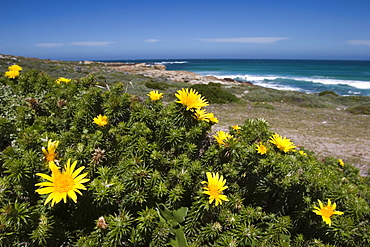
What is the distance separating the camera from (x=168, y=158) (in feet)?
7.89

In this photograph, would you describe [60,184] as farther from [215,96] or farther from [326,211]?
[215,96]

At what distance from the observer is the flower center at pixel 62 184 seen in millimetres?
1708

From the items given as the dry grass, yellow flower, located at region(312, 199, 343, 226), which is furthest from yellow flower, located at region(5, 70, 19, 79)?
the dry grass

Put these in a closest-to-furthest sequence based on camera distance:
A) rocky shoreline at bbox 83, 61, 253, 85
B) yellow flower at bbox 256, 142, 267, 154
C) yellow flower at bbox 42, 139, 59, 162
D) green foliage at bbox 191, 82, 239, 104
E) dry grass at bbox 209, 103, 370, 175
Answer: yellow flower at bbox 42, 139, 59, 162 < yellow flower at bbox 256, 142, 267, 154 < dry grass at bbox 209, 103, 370, 175 < green foliage at bbox 191, 82, 239, 104 < rocky shoreline at bbox 83, 61, 253, 85

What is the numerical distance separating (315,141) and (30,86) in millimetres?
8500

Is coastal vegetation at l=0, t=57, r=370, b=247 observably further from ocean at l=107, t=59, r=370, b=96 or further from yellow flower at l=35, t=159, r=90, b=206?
ocean at l=107, t=59, r=370, b=96

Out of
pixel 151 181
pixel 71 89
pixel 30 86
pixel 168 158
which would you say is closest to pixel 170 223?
pixel 151 181

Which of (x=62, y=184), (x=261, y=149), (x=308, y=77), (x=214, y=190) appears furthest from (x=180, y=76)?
(x=62, y=184)

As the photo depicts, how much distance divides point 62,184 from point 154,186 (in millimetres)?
728

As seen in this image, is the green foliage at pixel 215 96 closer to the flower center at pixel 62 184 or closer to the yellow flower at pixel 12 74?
the yellow flower at pixel 12 74

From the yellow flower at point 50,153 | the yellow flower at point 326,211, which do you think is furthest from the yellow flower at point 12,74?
the yellow flower at point 326,211

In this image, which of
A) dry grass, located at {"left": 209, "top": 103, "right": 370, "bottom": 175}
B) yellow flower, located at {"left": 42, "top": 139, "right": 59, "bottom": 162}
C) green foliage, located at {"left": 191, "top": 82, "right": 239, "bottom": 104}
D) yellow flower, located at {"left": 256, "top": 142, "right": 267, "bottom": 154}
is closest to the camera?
yellow flower, located at {"left": 42, "top": 139, "right": 59, "bottom": 162}

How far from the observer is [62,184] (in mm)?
1716

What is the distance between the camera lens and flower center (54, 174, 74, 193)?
5.60 feet
